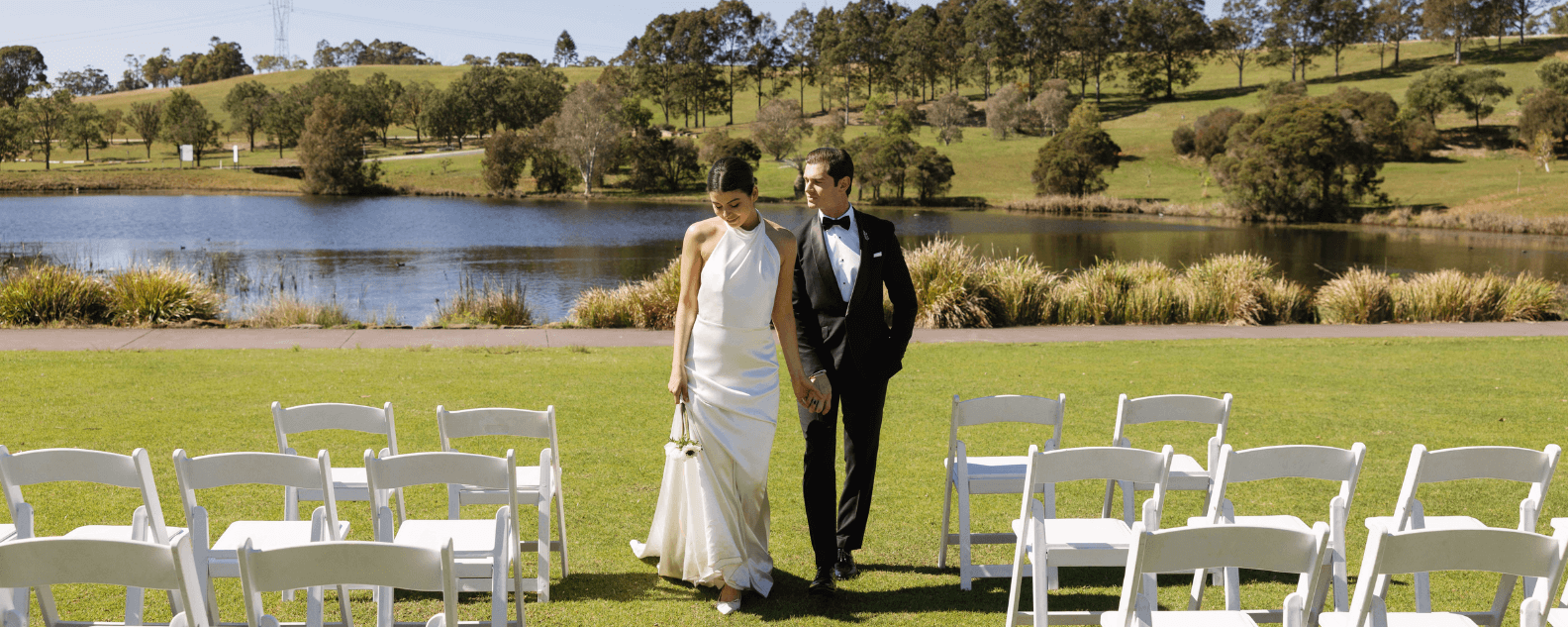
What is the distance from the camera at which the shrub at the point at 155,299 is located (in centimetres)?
1500

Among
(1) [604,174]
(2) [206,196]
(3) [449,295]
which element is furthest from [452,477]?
(1) [604,174]

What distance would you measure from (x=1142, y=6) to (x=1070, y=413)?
114883 millimetres

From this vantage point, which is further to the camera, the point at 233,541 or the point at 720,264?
the point at 720,264

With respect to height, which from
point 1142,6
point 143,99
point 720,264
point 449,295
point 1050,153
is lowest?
point 449,295

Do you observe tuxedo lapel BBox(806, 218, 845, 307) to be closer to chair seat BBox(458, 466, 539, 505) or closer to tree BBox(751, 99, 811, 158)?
chair seat BBox(458, 466, 539, 505)

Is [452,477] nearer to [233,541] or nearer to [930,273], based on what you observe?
[233,541]

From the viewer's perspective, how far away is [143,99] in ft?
406

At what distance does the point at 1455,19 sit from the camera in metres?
106

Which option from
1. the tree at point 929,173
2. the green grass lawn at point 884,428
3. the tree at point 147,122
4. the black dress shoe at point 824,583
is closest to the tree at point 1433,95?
the tree at point 929,173

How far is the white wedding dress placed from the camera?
15.1ft

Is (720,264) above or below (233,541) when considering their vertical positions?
→ above

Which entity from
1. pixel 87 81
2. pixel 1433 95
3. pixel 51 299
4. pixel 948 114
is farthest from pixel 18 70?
pixel 1433 95

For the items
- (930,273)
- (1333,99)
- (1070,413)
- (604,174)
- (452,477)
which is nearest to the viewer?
(452,477)

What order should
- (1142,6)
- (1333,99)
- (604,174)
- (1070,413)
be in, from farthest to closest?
(1142,6) < (604,174) < (1333,99) < (1070,413)
